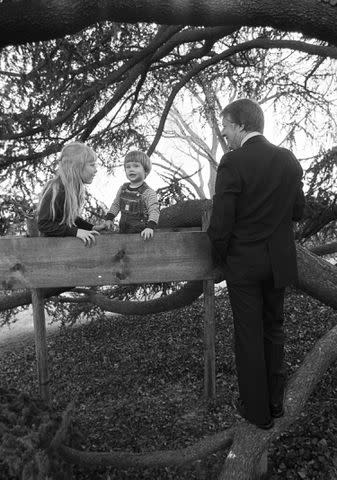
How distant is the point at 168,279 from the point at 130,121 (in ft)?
13.3

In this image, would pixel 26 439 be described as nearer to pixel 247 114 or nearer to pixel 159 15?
pixel 247 114

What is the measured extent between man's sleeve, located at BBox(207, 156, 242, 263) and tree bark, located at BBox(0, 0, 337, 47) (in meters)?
0.96

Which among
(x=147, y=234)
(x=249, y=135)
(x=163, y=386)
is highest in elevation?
(x=249, y=135)

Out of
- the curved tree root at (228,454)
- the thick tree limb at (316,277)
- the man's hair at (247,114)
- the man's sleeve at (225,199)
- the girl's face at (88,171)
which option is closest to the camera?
the curved tree root at (228,454)

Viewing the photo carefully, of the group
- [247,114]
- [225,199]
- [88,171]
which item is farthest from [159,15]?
[225,199]

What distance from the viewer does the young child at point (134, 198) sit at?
339cm

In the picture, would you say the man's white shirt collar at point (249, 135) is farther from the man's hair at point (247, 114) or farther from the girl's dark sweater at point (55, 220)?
the girl's dark sweater at point (55, 220)

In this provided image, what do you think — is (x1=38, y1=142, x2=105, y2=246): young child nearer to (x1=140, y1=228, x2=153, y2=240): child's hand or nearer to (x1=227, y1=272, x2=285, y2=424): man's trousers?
(x1=140, y1=228, x2=153, y2=240): child's hand

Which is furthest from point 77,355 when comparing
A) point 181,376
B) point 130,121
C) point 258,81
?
point 258,81

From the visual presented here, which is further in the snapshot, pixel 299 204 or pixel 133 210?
pixel 133 210

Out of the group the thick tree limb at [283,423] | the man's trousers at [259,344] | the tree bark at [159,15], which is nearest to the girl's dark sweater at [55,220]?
the tree bark at [159,15]

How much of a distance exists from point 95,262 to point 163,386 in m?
1.93

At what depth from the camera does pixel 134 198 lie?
348cm

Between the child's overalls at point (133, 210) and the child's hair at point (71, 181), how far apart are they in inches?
23.7
